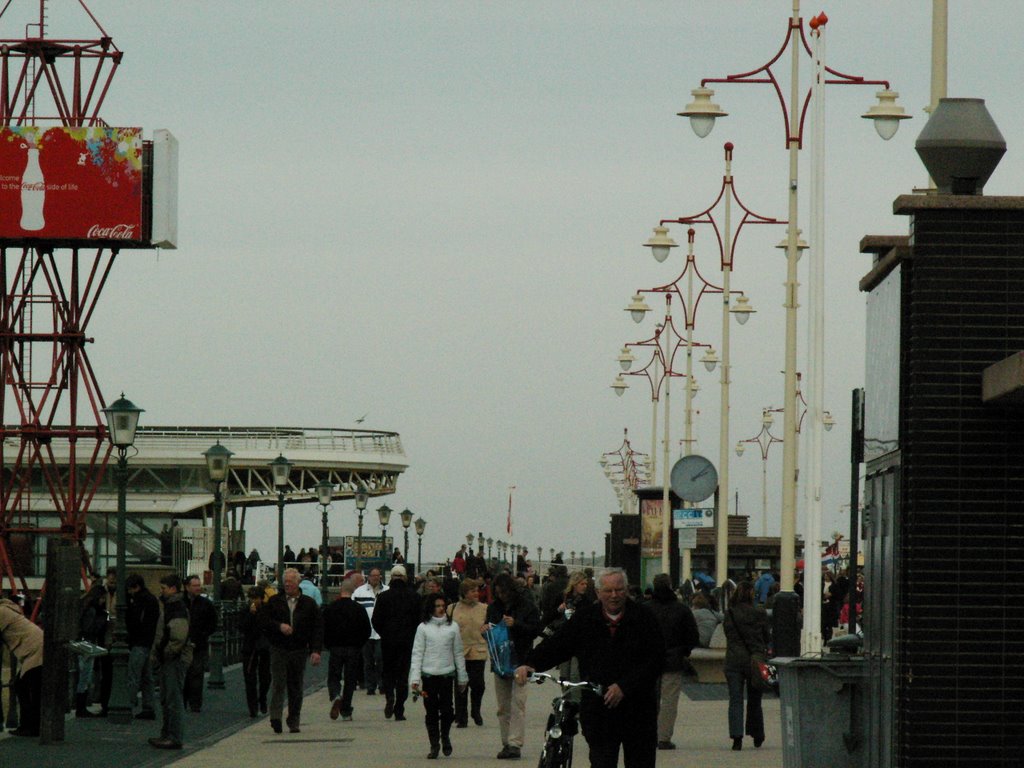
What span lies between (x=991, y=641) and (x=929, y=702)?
0.51 m

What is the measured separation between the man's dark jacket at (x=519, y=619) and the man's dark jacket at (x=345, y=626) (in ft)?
17.4

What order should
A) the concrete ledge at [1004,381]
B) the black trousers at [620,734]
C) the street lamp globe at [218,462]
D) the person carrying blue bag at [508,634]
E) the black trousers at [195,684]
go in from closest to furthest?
the concrete ledge at [1004,381] < the black trousers at [620,734] < the person carrying blue bag at [508,634] < the black trousers at [195,684] < the street lamp globe at [218,462]

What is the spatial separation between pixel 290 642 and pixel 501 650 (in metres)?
3.79

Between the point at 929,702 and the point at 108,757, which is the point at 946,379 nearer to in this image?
the point at 929,702

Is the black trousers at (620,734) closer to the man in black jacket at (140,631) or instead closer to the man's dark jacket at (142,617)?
the man in black jacket at (140,631)

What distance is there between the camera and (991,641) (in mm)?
11945

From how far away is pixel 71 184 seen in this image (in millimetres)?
69562

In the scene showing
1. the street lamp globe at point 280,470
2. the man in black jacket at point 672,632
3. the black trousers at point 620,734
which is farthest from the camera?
the street lamp globe at point 280,470

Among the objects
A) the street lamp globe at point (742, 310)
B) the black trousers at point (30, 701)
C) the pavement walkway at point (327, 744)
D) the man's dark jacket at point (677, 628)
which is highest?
the street lamp globe at point (742, 310)

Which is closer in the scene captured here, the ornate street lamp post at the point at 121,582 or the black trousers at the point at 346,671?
the ornate street lamp post at the point at 121,582

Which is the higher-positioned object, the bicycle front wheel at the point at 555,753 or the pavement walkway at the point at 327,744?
the bicycle front wheel at the point at 555,753

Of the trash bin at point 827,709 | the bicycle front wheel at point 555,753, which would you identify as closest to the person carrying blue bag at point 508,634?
the trash bin at point 827,709

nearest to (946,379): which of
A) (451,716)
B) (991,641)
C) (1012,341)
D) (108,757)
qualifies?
(1012,341)

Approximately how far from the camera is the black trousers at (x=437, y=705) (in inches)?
763
